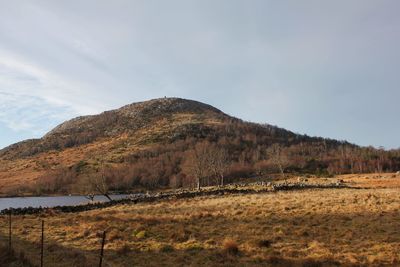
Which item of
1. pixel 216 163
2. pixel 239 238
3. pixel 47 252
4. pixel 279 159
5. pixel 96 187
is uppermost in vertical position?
pixel 279 159

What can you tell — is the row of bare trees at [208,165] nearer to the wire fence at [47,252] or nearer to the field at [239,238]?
the field at [239,238]

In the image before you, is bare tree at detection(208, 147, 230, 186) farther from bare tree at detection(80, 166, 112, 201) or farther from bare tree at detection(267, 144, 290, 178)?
bare tree at detection(80, 166, 112, 201)

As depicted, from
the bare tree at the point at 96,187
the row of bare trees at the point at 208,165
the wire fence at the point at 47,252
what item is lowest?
the wire fence at the point at 47,252

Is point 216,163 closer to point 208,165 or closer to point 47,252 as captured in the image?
point 208,165

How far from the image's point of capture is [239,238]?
24062 mm

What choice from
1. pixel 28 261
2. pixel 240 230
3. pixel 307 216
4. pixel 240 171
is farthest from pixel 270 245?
pixel 240 171

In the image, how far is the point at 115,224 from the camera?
3111 centimetres

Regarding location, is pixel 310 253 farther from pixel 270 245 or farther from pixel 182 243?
pixel 182 243

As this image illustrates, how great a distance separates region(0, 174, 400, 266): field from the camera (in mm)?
19125

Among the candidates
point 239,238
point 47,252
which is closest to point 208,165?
point 239,238

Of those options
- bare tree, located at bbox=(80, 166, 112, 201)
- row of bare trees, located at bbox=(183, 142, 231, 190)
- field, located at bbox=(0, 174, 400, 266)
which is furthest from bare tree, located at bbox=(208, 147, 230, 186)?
field, located at bbox=(0, 174, 400, 266)

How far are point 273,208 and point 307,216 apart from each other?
586 centimetres

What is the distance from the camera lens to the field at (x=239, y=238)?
1912cm

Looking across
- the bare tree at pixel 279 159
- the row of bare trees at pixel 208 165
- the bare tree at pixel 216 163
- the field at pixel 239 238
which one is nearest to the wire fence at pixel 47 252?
the field at pixel 239 238
